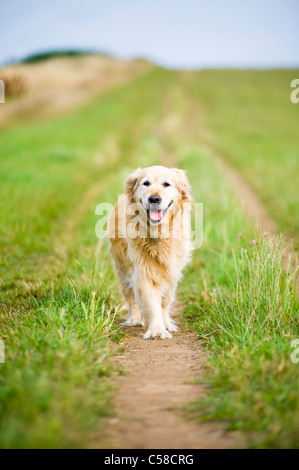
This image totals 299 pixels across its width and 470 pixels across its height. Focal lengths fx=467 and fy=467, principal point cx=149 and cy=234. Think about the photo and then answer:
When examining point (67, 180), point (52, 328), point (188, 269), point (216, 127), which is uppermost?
point (216, 127)

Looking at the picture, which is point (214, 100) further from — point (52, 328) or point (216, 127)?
point (52, 328)

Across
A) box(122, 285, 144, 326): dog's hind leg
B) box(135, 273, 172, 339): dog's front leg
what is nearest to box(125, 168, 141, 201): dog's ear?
box(135, 273, 172, 339): dog's front leg

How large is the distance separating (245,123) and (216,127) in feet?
11.7

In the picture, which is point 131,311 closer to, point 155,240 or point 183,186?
point 155,240

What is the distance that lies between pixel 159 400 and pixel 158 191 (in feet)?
6.73

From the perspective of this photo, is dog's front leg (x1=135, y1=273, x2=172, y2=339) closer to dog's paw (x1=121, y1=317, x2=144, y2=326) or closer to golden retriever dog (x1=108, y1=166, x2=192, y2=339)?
golden retriever dog (x1=108, y1=166, x2=192, y2=339)

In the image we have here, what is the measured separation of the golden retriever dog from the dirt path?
0.49 metres

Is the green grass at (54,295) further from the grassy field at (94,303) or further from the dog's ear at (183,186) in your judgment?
the dog's ear at (183,186)

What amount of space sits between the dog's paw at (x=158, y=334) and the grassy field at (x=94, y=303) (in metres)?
0.26

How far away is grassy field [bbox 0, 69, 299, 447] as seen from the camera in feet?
8.03

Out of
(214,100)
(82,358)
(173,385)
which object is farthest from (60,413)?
(214,100)

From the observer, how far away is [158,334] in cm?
429

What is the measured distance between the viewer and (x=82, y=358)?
10.1 feet

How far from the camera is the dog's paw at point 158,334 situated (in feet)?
14.0
